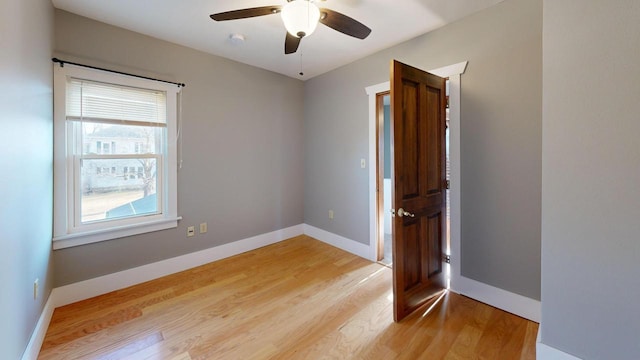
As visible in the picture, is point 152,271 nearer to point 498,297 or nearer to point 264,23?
point 264,23

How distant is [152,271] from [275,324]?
1.60m

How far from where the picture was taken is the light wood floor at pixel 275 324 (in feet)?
5.49

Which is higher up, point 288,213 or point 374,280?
point 288,213

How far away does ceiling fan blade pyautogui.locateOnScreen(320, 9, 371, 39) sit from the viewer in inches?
66.6

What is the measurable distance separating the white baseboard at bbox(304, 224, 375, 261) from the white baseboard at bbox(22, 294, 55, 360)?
282 cm

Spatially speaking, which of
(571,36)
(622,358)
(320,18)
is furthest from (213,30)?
(622,358)

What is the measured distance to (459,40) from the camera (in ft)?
7.43

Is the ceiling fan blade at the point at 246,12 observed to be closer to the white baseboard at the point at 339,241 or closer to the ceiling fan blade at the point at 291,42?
the ceiling fan blade at the point at 291,42


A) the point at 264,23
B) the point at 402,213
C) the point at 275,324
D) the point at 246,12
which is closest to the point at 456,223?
the point at 402,213

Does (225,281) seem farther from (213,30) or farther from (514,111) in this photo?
(514,111)

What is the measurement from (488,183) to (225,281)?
2677mm

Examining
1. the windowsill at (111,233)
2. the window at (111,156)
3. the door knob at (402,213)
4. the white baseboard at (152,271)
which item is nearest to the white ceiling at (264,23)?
the window at (111,156)

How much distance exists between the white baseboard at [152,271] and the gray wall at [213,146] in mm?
64

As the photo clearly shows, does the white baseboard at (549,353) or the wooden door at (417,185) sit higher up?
the wooden door at (417,185)
